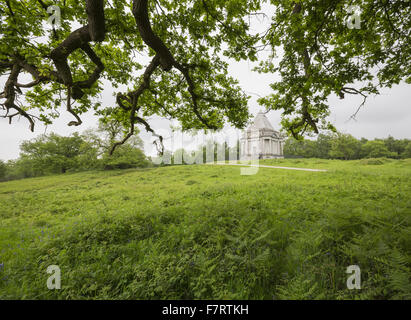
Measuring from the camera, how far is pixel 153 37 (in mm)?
4156

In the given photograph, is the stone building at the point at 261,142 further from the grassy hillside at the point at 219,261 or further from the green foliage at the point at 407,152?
the green foliage at the point at 407,152

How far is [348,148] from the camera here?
57.5 meters

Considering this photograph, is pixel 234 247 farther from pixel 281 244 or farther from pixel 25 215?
pixel 25 215

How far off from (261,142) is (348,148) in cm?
3828

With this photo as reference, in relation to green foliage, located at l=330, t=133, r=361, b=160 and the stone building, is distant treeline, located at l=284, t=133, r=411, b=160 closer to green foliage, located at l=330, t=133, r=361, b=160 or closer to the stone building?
green foliage, located at l=330, t=133, r=361, b=160

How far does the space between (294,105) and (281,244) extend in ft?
18.0

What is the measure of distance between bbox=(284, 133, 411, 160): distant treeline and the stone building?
49.5 feet

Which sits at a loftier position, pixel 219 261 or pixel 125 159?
pixel 125 159

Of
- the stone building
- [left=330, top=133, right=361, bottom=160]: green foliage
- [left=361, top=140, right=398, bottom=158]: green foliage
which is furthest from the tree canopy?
[left=361, top=140, right=398, bottom=158]: green foliage

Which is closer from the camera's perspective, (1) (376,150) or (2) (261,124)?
(2) (261,124)

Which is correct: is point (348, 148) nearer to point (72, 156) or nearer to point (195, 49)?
point (195, 49)

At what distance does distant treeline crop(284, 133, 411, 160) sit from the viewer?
57406 mm

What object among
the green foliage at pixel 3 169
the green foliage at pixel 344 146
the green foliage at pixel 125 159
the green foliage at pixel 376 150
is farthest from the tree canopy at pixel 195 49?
the green foliage at pixel 376 150

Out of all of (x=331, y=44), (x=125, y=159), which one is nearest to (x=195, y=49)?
(x=331, y=44)
